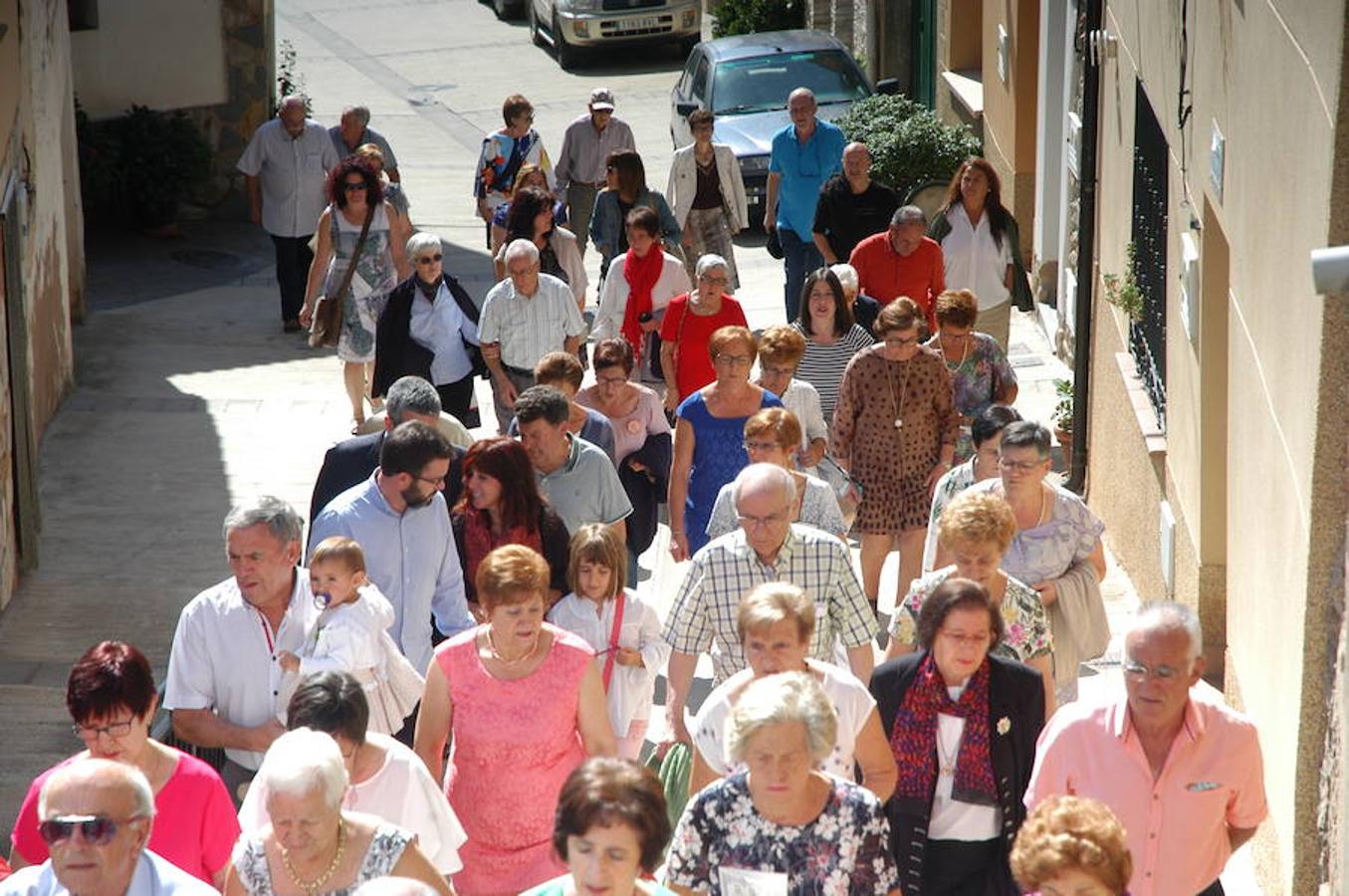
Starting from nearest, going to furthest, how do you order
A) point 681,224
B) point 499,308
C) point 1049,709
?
point 1049,709 → point 499,308 → point 681,224

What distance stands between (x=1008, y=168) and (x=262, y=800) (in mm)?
12939

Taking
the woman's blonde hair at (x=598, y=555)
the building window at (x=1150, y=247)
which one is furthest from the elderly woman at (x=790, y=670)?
the building window at (x=1150, y=247)

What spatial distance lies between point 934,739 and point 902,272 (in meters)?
6.48

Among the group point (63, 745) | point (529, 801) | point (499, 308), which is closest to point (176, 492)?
point (499, 308)

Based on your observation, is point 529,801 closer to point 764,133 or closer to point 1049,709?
point 1049,709

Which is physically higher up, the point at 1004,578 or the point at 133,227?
the point at 1004,578

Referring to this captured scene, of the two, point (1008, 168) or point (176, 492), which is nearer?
point (176, 492)

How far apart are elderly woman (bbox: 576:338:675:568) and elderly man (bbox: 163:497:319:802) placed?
10.4 feet

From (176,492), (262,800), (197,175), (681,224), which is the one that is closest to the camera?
(262,800)

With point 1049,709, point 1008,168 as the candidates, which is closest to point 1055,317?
point 1008,168

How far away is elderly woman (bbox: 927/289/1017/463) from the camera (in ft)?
34.3

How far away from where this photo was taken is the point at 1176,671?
19.7 feet

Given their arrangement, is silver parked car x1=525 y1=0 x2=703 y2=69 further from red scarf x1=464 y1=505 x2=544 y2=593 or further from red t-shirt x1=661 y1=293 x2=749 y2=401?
red scarf x1=464 y1=505 x2=544 y2=593

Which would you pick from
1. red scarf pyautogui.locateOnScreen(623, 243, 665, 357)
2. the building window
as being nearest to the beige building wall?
the building window
